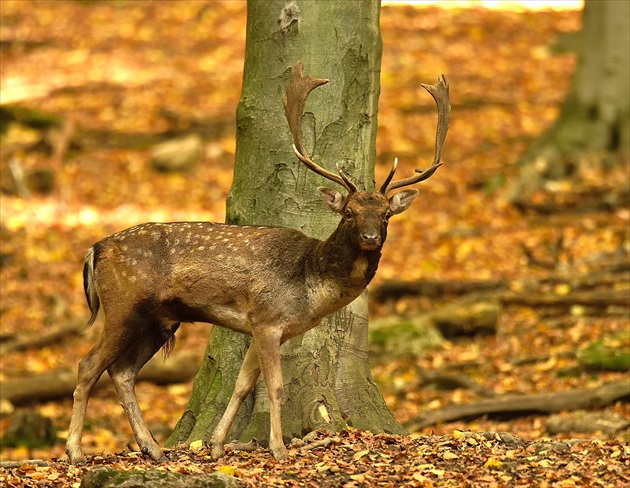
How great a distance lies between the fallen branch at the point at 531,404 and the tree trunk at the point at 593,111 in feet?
22.4

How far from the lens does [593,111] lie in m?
17.7

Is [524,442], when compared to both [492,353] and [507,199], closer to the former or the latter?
[492,353]

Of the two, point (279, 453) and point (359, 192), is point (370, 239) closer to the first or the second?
point (359, 192)

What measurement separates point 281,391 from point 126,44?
18359 millimetres

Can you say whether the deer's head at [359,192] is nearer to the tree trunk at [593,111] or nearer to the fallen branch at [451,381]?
the fallen branch at [451,381]

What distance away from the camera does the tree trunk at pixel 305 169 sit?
8281mm

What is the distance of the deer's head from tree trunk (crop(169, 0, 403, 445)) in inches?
13.6

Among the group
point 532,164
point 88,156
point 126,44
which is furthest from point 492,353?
point 126,44

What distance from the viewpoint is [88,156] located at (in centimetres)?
1952

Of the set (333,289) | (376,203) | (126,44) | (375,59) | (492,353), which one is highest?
(126,44)

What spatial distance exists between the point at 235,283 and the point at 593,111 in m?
11.7

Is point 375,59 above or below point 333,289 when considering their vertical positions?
above

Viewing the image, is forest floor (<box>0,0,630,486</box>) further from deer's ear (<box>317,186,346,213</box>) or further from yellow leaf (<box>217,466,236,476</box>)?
deer's ear (<box>317,186,346,213</box>)

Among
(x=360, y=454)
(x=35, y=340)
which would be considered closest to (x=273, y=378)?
(x=360, y=454)
